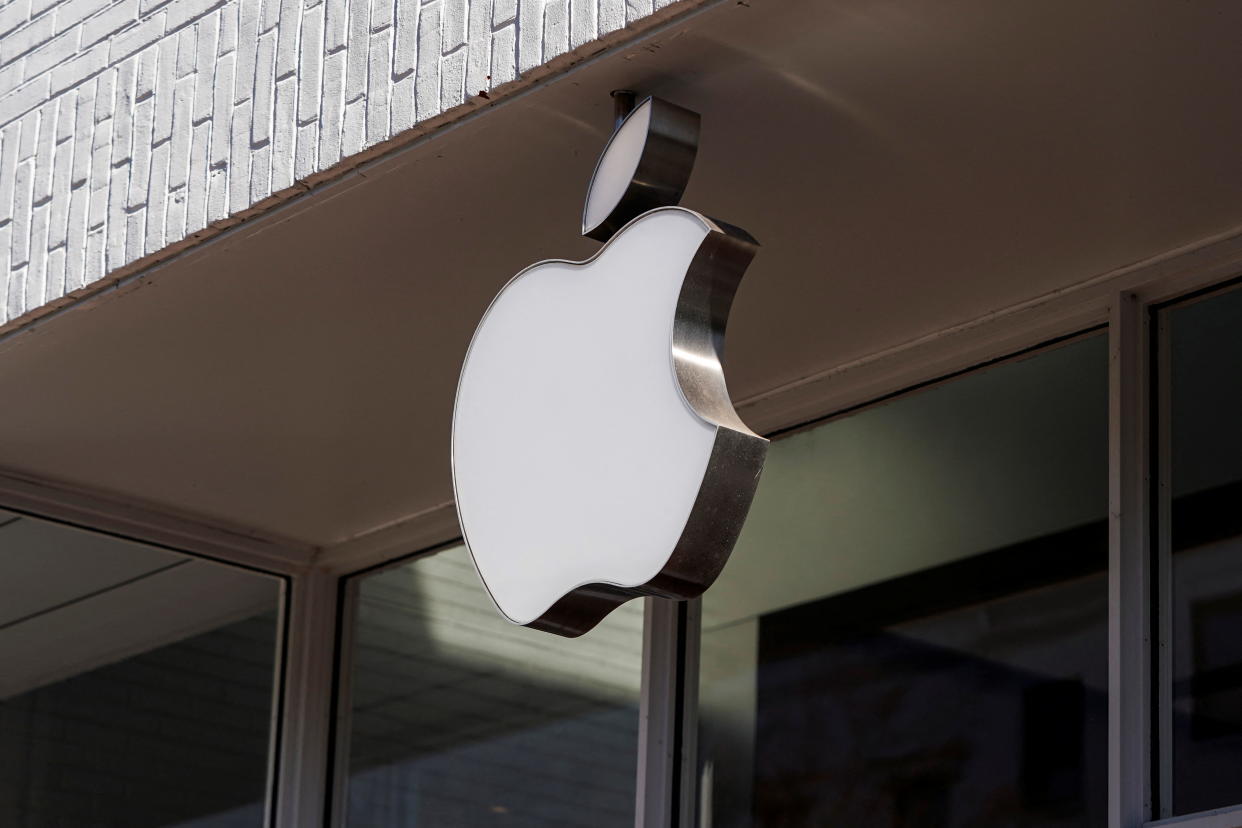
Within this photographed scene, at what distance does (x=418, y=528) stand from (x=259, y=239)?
1652 millimetres

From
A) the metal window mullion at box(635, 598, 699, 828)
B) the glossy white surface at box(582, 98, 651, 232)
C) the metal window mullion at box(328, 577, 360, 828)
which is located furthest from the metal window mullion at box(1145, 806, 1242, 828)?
the metal window mullion at box(328, 577, 360, 828)

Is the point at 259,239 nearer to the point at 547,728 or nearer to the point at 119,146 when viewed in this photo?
the point at 119,146

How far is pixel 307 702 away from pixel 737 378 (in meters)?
1.74

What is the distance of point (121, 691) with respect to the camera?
5129 millimetres

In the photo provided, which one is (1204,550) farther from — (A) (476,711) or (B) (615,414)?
(A) (476,711)

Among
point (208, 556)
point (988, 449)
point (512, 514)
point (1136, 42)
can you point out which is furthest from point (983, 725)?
point (208, 556)

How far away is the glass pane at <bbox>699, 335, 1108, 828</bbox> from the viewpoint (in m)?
3.66

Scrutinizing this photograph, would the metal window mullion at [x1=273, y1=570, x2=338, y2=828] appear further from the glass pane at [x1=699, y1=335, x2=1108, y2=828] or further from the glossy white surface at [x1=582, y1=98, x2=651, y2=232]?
the glossy white surface at [x1=582, y1=98, x2=651, y2=232]

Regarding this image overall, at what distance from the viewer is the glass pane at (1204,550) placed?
3357 millimetres

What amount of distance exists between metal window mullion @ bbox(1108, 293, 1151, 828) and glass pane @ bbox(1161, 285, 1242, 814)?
4 centimetres

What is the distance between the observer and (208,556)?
526 cm

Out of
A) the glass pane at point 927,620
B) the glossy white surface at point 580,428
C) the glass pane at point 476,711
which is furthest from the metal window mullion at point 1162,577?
the glass pane at point 476,711

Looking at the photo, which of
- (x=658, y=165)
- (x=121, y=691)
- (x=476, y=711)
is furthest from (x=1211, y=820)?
(x=121, y=691)

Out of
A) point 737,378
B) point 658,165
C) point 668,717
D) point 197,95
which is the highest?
point 197,95
